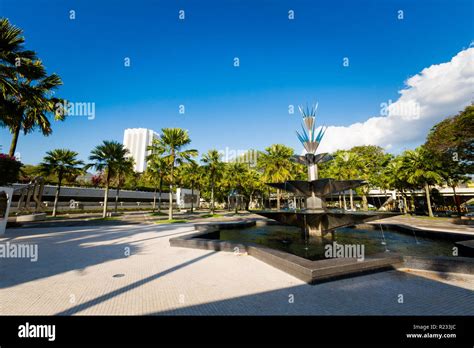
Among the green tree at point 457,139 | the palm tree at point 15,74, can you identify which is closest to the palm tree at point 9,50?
the palm tree at point 15,74

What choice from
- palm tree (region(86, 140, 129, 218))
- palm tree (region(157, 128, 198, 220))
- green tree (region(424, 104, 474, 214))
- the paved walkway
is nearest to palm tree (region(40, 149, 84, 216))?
palm tree (region(86, 140, 129, 218))

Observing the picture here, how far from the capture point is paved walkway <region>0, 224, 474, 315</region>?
181 inches

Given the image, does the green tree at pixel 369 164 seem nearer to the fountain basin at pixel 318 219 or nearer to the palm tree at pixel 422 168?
the palm tree at pixel 422 168

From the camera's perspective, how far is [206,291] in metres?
5.64

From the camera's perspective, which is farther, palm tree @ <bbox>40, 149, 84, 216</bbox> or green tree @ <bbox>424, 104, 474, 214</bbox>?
palm tree @ <bbox>40, 149, 84, 216</bbox>

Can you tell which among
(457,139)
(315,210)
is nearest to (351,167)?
(457,139)

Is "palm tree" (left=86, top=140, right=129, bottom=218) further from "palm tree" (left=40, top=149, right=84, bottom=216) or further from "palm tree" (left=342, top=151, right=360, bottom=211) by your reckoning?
"palm tree" (left=342, top=151, right=360, bottom=211)

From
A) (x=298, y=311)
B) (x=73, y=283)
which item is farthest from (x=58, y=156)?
(x=298, y=311)

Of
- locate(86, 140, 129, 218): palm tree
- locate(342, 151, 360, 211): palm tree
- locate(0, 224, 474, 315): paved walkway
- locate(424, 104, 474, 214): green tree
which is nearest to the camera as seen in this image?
locate(0, 224, 474, 315): paved walkway

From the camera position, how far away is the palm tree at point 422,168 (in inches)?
1200

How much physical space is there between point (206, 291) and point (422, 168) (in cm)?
3911

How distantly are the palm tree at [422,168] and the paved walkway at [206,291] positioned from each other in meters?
31.9

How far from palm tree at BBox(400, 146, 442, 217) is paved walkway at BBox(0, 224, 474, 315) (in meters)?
31.9
